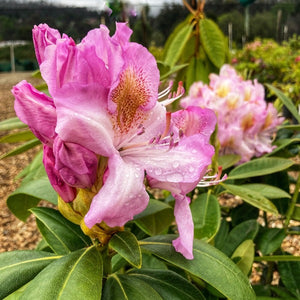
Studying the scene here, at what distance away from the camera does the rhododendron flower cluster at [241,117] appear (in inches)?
49.9

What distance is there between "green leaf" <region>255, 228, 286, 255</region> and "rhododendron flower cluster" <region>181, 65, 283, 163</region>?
0.79ft

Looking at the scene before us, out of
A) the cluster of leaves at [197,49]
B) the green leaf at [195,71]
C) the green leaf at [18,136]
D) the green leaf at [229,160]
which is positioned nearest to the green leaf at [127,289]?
the green leaf at [18,136]

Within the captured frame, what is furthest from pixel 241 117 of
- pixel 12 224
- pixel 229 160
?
pixel 12 224

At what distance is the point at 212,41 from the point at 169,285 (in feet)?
3.68

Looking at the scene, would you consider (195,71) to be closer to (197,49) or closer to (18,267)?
(197,49)

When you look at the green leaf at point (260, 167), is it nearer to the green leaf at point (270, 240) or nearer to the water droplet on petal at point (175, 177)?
the green leaf at point (270, 240)

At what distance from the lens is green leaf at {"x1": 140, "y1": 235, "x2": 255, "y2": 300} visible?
23.4 inches

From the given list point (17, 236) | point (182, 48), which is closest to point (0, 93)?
point (17, 236)

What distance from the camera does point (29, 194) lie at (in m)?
0.83

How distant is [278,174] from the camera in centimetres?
126

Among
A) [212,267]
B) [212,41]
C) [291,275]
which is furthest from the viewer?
[212,41]

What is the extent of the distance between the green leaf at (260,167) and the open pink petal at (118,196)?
0.56 m

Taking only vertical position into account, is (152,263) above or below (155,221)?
below

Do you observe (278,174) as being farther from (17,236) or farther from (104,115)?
(17,236)
